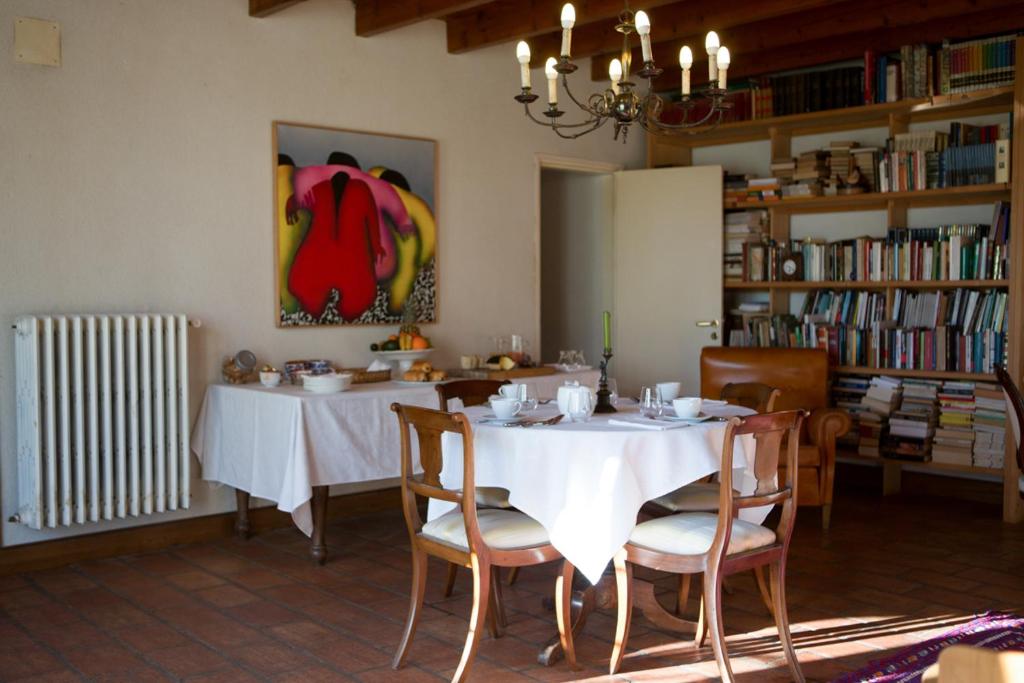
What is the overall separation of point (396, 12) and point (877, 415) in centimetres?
362

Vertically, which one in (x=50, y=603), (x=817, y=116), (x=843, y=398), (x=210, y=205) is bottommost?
(x=50, y=603)

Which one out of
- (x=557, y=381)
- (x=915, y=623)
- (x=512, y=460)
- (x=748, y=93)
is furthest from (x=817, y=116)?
(x=512, y=460)

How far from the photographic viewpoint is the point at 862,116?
629cm

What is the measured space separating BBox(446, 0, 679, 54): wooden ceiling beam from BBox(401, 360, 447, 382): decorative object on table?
6.29 ft

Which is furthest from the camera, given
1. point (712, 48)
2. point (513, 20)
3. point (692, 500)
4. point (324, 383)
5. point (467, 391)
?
point (513, 20)

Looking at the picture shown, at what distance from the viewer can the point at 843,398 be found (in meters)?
A: 6.31

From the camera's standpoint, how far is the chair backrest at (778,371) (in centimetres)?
573

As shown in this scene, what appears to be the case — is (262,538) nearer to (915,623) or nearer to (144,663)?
(144,663)

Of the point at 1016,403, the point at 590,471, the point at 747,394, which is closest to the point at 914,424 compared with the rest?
the point at 1016,403

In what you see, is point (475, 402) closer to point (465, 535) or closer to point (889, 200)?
point (465, 535)

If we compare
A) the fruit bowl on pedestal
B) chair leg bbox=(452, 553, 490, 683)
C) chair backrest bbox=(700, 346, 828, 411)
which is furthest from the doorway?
chair leg bbox=(452, 553, 490, 683)

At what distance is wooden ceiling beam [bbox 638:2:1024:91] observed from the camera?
5.70 meters

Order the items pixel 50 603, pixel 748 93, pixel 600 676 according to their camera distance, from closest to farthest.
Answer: pixel 600 676
pixel 50 603
pixel 748 93

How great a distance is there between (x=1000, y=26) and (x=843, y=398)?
2.31 meters
